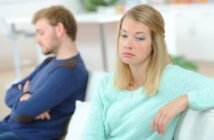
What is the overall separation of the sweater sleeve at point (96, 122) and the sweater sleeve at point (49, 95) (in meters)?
0.36

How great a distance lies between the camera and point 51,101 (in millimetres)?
1780

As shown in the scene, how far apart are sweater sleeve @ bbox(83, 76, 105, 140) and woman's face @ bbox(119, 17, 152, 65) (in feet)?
0.67

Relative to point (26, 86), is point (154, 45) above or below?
above

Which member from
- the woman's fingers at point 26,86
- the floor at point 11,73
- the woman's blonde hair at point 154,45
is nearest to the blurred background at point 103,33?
the floor at point 11,73

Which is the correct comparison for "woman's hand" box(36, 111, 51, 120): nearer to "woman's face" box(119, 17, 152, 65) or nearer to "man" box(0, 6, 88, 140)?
"man" box(0, 6, 88, 140)

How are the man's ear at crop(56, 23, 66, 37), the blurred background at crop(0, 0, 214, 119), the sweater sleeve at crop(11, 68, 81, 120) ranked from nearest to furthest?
the sweater sleeve at crop(11, 68, 81, 120)
the man's ear at crop(56, 23, 66, 37)
the blurred background at crop(0, 0, 214, 119)

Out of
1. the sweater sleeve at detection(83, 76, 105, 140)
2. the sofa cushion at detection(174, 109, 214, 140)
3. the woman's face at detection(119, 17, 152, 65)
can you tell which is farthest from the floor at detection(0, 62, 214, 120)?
the sofa cushion at detection(174, 109, 214, 140)

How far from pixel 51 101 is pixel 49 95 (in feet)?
0.09

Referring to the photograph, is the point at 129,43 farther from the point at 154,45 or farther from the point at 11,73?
the point at 11,73

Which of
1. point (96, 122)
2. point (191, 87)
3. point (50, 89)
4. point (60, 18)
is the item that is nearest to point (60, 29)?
point (60, 18)

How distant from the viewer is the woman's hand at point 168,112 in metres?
1.17

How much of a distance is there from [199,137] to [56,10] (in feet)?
3.54

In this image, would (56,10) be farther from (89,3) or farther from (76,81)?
(89,3)

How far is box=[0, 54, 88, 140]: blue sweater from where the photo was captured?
178 centimetres
